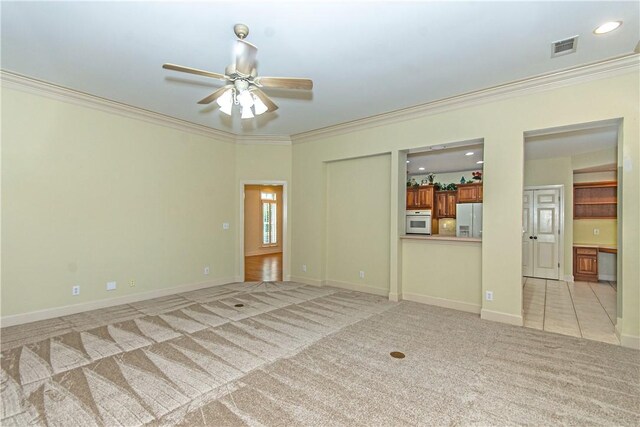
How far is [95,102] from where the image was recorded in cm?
421

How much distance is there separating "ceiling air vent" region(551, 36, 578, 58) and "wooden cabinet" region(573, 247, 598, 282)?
5.60 metres

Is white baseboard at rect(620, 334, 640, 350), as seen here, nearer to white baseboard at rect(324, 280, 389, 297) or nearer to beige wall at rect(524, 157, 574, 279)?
white baseboard at rect(324, 280, 389, 297)

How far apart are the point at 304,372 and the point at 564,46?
392 cm

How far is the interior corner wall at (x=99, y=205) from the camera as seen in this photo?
3.63 m

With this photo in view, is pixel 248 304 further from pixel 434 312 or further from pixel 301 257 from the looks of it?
pixel 434 312

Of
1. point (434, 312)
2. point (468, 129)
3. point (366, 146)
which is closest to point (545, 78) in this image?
point (468, 129)

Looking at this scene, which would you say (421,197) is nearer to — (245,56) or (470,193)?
(470,193)

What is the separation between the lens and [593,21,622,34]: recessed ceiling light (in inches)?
101

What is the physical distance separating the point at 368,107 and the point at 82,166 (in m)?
4.15

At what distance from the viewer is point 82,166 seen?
414 cm

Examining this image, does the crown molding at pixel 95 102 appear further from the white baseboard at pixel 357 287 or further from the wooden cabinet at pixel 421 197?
the wooden cabinet at pixel 421 197

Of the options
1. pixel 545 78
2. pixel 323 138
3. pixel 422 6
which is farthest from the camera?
pixel 323 138

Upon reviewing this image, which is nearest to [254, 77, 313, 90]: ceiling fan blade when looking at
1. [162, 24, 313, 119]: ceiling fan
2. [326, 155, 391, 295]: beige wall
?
[162, 24, 313, 119]: ceiling fan

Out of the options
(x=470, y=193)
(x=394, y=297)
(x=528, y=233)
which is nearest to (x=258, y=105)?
(x=394, y=297)
